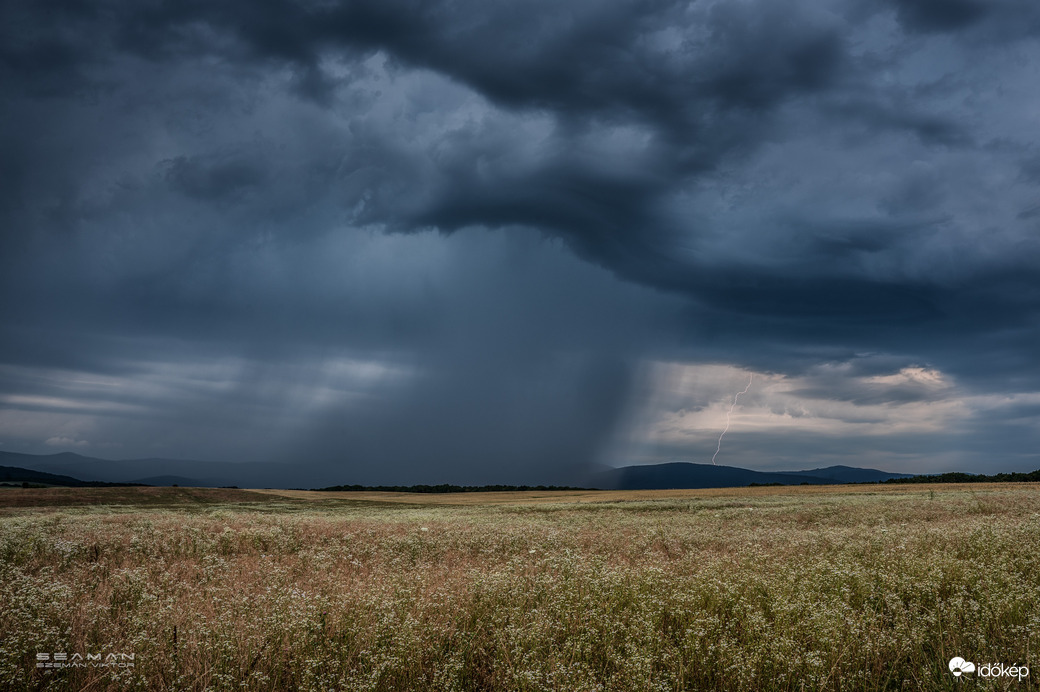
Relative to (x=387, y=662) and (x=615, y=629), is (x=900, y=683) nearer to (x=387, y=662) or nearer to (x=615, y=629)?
(x=615, y=629)

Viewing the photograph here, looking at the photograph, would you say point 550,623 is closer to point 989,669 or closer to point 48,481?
point 989,669

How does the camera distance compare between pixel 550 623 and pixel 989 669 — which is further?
pixel 550 623

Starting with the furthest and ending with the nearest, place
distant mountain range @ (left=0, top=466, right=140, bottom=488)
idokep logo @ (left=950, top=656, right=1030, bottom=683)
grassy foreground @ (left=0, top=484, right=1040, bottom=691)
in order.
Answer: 1. distant mountain range @ (left=0, top=466, right=140, bottom=488)
2. grassy foreground @ (left=0, top=484, right=1040, bottom=691)
3. idokep logo @ (left=950, top=656, right=1030, bottom=683)

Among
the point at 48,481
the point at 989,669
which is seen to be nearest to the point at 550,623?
the point at 989,669

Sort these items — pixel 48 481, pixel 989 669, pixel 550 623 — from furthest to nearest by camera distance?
pixel 48 481 → pixel 550 623 → pixel 989 669

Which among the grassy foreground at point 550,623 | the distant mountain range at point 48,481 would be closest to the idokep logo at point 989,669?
the grassy foreground at point 550,623

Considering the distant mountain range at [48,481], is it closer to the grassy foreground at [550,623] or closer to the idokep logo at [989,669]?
the grassy foreground at [550,623]

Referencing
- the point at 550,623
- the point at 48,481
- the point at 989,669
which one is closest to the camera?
the point at 989,669

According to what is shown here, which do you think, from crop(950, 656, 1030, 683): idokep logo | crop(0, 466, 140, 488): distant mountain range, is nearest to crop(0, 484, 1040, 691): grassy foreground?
crop(950, 656, 1030, 683): idokep logo

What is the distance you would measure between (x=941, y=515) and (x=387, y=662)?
2510cm

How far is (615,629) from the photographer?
22.5 feet

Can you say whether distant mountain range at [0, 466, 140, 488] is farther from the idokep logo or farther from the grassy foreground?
the idokep logo

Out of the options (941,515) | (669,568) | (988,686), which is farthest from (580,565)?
(941,515)

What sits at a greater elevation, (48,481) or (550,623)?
(550,623)
